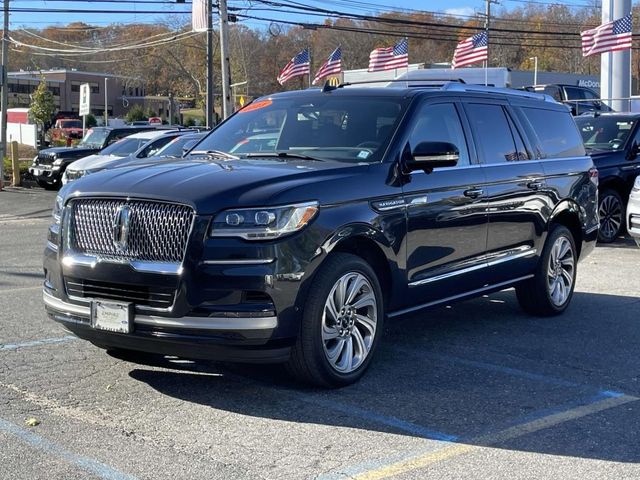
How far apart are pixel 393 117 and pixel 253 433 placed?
104 inches

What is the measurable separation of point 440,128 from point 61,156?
18492 mm

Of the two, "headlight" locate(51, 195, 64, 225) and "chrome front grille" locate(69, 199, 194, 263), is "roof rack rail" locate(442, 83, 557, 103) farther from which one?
"headlight" locate(51, 195, 64, 225)

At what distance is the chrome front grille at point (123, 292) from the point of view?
498cm

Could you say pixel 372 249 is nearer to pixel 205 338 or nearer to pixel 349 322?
pixel 349 322

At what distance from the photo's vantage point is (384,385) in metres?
5.68

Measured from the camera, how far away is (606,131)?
14.5 m

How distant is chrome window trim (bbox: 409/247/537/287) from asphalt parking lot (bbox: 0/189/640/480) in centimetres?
60

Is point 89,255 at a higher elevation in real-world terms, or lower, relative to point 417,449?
higher

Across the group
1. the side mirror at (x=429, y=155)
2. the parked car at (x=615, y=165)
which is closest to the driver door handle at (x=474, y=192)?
the side mirror at (x=429, y=155)

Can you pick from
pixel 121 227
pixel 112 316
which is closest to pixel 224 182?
pixel 121 227

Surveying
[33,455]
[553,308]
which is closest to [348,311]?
[33,455]

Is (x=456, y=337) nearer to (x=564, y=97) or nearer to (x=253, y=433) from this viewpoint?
(x=253, y=433)

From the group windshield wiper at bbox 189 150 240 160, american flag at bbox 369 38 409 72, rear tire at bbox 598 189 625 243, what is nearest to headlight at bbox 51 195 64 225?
windshield wiper at bbox 189 150 240 160

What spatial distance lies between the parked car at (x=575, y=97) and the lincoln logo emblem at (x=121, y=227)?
19.9 m
